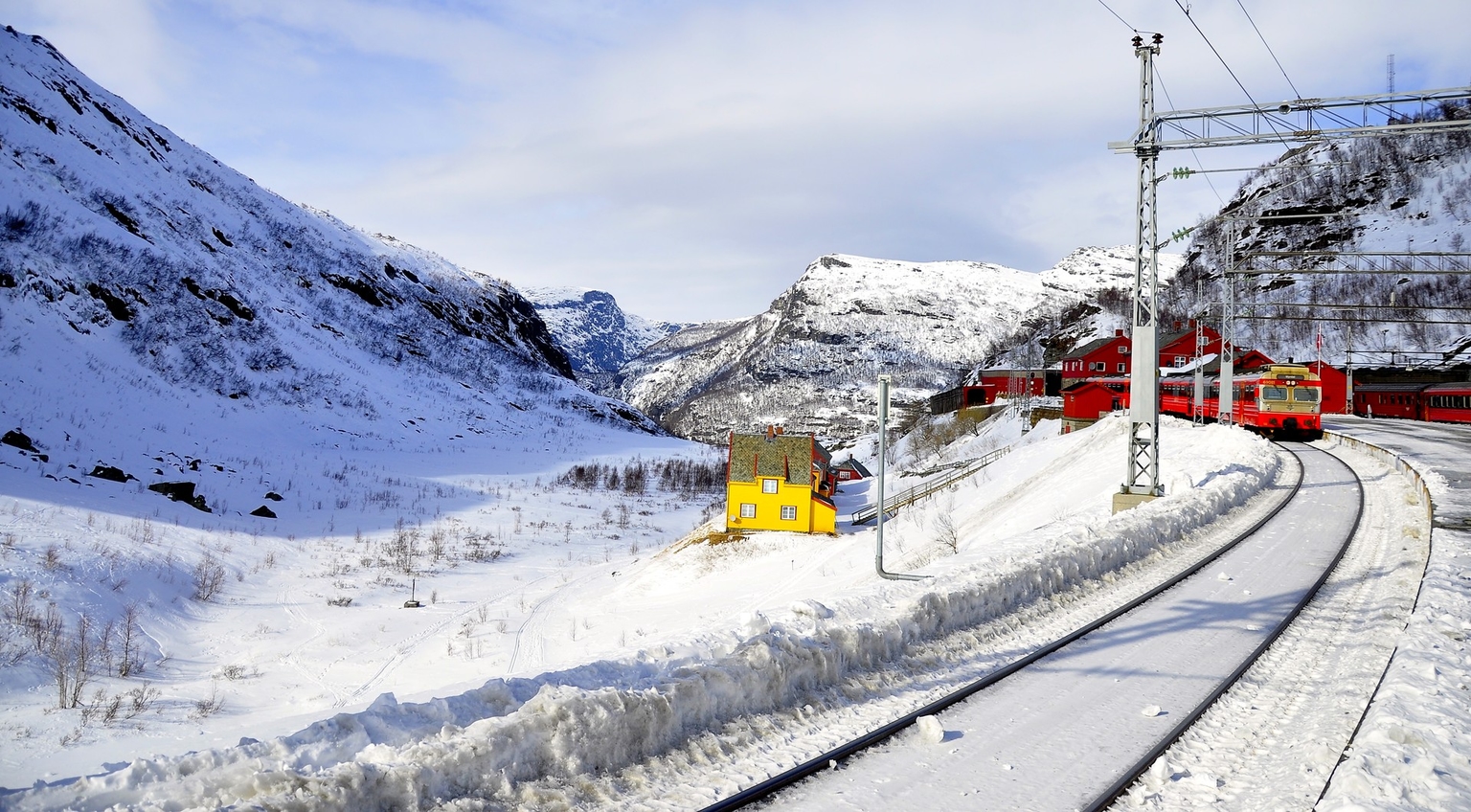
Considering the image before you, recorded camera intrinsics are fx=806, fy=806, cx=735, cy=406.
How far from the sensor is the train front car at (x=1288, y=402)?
38.4 meters

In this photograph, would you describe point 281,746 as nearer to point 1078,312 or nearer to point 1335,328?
point 1335,328

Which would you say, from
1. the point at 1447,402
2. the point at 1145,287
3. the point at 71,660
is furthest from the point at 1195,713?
the point at 1447,402

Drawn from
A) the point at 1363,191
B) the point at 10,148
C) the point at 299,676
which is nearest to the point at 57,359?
the point at 10,148

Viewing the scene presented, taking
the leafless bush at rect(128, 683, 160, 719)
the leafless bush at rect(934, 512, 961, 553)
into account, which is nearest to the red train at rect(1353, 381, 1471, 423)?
the leafless bush at rect(934, 512, 961, 553)

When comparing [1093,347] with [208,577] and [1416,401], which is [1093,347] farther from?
[208,577]

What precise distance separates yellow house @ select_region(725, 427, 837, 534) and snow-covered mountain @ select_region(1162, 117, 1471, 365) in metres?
63.4

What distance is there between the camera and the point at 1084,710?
7.64 metres

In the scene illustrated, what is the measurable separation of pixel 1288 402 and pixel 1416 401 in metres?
23.2

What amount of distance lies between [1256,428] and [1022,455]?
1151 centimetres

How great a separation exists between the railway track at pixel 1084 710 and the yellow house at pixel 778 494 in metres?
29.8

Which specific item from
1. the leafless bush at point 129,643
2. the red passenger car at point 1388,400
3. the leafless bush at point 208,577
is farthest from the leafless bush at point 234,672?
the red passenger car at point 1388,400

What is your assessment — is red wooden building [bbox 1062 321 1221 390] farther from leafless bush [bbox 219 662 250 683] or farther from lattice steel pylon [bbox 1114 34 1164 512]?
leafless bush [bbox 219 662 250 683]

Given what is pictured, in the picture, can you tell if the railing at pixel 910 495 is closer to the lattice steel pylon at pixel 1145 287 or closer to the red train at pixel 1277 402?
the red train at pixel 1277 402

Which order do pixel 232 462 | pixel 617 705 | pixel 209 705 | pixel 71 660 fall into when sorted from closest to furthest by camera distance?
pixel 617 705
pixel 209 705
pixel 71 660
pixel 232 462
